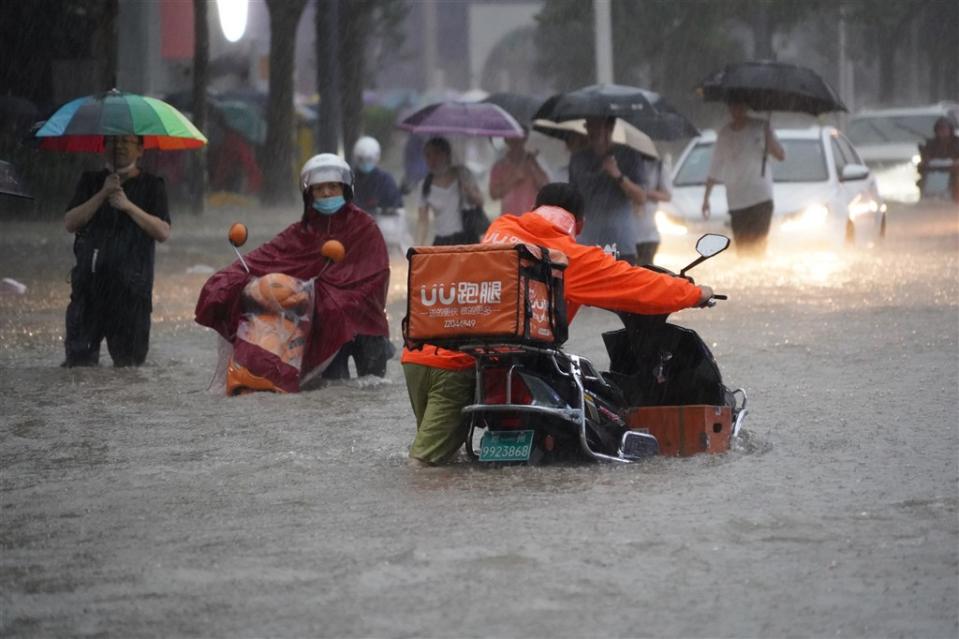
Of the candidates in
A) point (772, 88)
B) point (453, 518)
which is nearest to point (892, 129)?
point (772, 88)

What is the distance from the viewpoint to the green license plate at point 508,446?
26.8ft

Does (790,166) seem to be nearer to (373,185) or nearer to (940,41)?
(373,185)

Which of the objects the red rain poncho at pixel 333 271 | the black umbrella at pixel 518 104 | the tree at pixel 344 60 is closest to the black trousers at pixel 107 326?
the red rain poncho at pixel 333 271

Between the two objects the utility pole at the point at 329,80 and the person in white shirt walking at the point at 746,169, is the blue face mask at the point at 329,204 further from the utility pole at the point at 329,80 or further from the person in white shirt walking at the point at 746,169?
the utility pole at the point at 329,80

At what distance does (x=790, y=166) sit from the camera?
2103 cm

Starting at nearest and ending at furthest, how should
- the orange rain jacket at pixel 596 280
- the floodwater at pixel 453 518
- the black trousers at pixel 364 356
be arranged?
the floodwater at pixel 453 518
the orange rain jacket at pixel 596 280
the black trousers at pixel 364 356

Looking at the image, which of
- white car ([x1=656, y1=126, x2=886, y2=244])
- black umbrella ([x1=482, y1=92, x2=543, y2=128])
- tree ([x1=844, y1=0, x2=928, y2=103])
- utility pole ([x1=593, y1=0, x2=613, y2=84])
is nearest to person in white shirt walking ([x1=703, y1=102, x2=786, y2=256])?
white car ([x1=656, y1=126, x2=886, y2=244])

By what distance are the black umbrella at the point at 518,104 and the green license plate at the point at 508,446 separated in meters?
13.4

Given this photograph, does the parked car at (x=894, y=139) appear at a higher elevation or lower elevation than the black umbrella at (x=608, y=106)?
higher

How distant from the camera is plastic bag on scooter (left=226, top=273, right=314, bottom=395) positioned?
11070 mm

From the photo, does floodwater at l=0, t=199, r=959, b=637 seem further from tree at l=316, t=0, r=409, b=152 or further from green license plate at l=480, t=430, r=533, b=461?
tree at l=316, t=0, r=409, b=152

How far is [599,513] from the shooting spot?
723 centimetres

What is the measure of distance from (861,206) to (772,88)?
4.41 meters

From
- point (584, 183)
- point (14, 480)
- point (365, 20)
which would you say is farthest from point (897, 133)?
point (14, 480)
